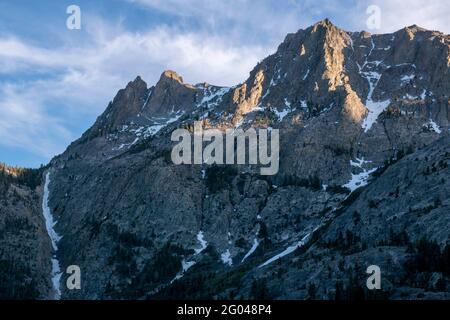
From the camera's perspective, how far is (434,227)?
182 metres
